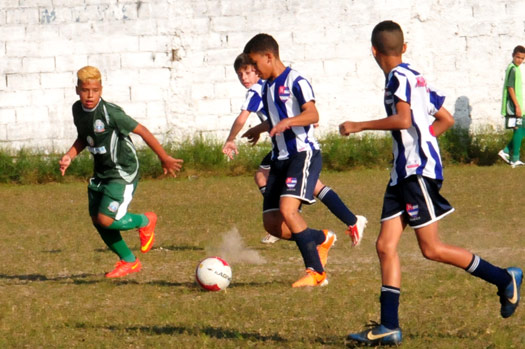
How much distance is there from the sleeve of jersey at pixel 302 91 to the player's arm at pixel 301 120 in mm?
44

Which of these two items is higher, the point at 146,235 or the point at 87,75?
the point at 87,75

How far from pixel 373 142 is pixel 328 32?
195cm

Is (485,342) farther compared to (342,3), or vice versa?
(342,3)

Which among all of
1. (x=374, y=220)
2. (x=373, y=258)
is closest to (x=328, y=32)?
(x=374, y=220)

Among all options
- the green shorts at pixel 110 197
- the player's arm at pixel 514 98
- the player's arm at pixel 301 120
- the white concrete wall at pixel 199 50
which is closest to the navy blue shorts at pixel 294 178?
the player's arm at pixel 301 120

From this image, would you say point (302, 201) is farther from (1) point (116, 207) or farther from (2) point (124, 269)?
(2) point (124, 269)

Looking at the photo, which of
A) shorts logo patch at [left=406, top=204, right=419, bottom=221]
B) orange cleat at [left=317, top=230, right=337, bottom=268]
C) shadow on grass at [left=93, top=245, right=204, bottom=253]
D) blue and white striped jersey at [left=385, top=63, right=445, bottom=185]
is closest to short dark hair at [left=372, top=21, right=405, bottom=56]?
blue and white striped jersey at [left=385, top=63, right=445, bottom=185]

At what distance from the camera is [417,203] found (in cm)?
499

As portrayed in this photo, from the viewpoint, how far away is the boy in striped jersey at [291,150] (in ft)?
21.6

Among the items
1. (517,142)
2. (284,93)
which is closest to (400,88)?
(284,93)

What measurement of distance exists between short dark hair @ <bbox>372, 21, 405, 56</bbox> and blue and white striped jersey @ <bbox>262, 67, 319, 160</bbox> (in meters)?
1.43

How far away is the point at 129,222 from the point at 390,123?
3.21 m

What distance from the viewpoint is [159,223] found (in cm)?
1049

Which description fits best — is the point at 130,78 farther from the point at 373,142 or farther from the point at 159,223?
the point at 159,223
